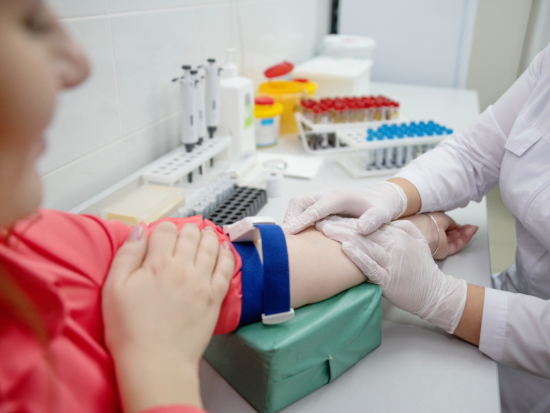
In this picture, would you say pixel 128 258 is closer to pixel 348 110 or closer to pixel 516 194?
pixel 516 194

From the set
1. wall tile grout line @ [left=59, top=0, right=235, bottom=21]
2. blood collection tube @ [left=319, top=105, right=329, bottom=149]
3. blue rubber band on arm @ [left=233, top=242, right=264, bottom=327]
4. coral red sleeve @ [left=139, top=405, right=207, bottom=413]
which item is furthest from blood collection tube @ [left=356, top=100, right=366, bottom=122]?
coral red sleeve @ [left=139, top=405, right=207, bottom=413]

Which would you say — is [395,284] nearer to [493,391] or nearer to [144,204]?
[493,391]

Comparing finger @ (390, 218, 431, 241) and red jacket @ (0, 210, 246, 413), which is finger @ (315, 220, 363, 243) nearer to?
finger @ (390, 218, 431, 241)

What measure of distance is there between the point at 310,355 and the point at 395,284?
Result: 23 cm

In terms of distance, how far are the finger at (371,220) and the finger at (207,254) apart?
0.31m

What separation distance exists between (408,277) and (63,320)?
23.3 inches

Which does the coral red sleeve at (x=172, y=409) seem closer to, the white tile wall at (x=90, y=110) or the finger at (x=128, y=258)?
the finger at (x=128, y=258)

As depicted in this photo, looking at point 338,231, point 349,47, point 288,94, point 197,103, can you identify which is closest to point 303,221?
point 338,231

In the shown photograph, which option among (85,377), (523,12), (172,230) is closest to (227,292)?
(172,230)

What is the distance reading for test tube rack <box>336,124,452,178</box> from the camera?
135 cm

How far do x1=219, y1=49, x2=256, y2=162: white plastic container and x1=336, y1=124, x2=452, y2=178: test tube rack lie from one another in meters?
0.32

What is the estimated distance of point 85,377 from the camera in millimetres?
427

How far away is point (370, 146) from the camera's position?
4.39 feet

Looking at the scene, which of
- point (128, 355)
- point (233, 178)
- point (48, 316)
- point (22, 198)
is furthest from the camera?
point (233, 178)
